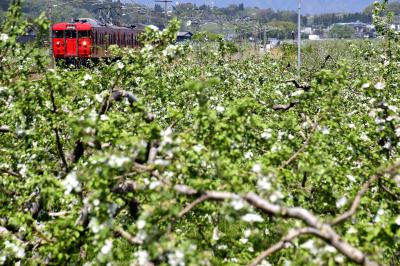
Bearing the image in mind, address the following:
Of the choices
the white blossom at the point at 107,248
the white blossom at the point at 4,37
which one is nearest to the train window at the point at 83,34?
the white blossom at the point at 4,37

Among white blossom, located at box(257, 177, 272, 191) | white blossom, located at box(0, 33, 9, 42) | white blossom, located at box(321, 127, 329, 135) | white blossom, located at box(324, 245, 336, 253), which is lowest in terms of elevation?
white blossom, located at box(324, 245, 336, 253)

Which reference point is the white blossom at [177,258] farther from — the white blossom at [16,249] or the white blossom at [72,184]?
the white blossom at [16,249]

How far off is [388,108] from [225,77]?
10115 mm

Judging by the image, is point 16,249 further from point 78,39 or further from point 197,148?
point 78,39

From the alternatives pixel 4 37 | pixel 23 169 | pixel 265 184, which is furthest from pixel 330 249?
pixel 4 37

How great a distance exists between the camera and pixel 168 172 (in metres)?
4.91

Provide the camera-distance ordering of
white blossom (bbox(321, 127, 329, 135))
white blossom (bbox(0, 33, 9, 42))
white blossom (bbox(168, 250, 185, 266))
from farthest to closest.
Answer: white blossom (bbox(0, 33, 9, 42))
white blossom (bbox(321, 127, 329, 135))
white blossom (bbox(168, 250, 185, 266))

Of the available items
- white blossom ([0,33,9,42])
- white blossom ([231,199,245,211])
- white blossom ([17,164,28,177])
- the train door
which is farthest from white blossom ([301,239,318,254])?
the train door

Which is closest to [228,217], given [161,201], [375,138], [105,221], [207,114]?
[161,201]

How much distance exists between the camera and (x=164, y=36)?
6.86m

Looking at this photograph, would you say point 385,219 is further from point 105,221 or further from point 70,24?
point 70,24

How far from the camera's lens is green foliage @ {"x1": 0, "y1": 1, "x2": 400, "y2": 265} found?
173 inches

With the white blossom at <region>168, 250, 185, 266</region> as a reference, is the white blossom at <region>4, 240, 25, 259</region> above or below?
below

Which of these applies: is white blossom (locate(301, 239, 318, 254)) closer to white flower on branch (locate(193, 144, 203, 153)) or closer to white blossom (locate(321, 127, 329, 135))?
white flower on branch (locate(193, 144, 203, 153))
